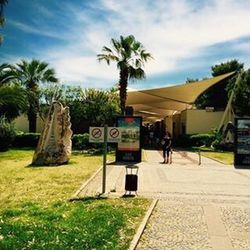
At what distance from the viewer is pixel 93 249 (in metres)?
6.30

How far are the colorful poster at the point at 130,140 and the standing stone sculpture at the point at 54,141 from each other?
2780 millimetres

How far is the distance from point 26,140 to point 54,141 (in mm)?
14454

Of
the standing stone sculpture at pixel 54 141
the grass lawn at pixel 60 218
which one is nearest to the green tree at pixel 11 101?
the standing stone sculpture at pixel 54 141

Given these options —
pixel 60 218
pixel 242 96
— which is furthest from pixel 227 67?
pixel 60 218

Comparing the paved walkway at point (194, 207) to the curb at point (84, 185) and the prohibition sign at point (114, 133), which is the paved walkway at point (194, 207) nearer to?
the curb at point (84, 185)

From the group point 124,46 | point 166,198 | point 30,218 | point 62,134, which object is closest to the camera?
point 30,218

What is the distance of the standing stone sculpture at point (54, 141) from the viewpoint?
20.0 metres

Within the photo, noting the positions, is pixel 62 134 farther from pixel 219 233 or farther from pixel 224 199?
pixel 219 233

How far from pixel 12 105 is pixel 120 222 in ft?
82.0

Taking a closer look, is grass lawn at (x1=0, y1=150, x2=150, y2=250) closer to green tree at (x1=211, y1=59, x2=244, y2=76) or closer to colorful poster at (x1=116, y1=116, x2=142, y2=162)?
colorful poster at (x1=116, y1=116, x2=142, y2=162)

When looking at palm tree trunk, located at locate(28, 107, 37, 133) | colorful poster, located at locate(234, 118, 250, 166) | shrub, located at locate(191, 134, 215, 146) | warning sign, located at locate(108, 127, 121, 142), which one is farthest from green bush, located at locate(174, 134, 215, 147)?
warning sign, located at locate(108, 127, 121, 142)

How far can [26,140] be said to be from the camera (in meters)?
34.2

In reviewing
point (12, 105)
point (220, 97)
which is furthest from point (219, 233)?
point (220, 97)

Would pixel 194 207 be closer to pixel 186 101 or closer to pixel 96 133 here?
pixel 96 133
